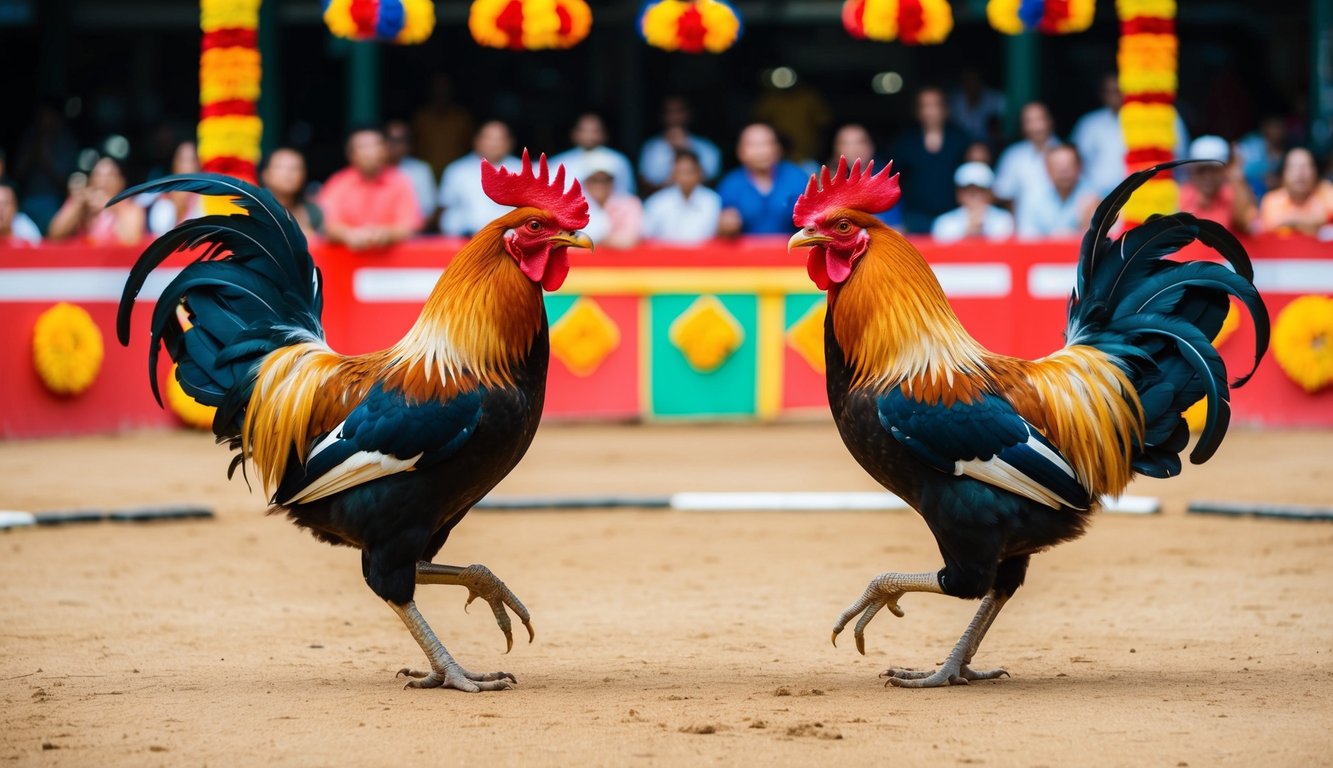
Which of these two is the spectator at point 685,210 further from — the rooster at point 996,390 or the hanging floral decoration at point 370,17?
the rooster at point 996,390

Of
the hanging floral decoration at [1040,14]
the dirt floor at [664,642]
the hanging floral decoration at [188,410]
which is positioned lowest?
the hanging floral decoration at [188,410]

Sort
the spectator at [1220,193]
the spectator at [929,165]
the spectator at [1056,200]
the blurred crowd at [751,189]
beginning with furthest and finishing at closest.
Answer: the spectator at [929,165] → the spectator at [1056,200] → the blurred crowd at [751,189] → the spectator at [1220,193]

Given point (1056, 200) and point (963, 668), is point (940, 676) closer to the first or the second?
point (963, 668)

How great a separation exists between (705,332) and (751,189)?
1333 millimetres

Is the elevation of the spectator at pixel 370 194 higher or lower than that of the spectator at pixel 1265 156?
lower

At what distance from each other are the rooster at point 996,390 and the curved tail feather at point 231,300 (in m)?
1.86

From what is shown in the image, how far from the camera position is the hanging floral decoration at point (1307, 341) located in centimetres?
1281

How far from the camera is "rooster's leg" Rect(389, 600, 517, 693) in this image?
18.8ft

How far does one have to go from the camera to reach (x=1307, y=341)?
1287 cm

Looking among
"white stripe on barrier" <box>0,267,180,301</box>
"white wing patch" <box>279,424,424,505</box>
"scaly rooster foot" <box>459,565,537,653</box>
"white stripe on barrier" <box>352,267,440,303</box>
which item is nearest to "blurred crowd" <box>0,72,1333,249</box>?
"white stripe on barrier" <box>352,267,440,303</box>

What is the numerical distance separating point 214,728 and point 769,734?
162cm

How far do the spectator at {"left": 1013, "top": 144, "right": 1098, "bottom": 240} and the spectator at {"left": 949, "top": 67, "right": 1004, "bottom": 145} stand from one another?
2725 mm

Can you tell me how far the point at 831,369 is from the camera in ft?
19.5

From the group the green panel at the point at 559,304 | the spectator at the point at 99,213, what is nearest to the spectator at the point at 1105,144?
the green panel at the point at 559,304
